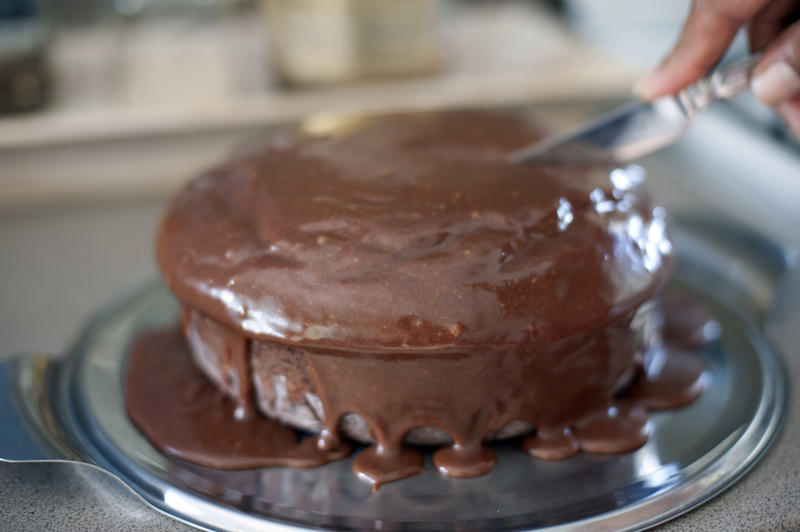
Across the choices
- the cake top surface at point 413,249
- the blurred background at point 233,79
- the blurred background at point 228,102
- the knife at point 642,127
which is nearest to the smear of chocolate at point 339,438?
the cake top surface at point 413,249

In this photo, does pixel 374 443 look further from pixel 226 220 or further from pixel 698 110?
pixel 698 110

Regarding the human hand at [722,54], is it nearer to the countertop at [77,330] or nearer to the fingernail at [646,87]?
the fingernail at [646,87]

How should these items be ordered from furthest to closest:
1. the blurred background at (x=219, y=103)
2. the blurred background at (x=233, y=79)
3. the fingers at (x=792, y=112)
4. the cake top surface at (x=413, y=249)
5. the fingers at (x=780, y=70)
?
the blurred background at (x=233, y=79)
the blurred background at (x=219, y=103)
the fingers at (x=792, y=112)
the fingers at (x=780, y=70)
the cake top surface at (x=413, y=249)

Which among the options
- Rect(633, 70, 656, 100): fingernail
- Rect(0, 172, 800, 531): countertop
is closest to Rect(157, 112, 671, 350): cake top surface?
Rect(633, 70, 656, 100): fingernail

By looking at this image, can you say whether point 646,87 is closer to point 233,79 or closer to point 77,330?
point 77,330

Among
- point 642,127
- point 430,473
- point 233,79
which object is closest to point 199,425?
point 430,473

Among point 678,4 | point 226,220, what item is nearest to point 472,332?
point 226,220
